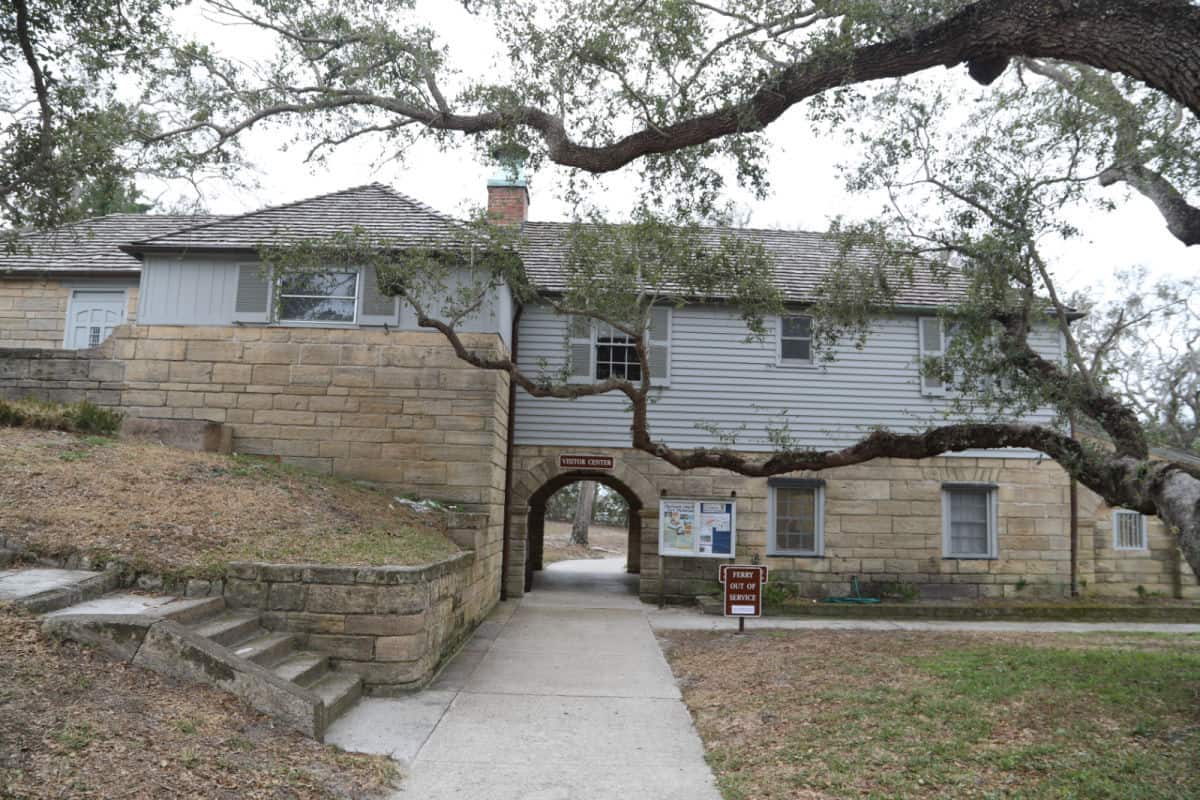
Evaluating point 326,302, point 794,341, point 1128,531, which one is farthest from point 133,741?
point 1128,531

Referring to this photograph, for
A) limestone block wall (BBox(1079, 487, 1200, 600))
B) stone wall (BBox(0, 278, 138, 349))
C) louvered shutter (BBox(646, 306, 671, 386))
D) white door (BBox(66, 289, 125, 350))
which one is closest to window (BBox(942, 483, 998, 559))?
limestone block wall (BBox(1079, 487, 1200, 600))

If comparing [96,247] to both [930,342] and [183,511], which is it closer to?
[183,511]

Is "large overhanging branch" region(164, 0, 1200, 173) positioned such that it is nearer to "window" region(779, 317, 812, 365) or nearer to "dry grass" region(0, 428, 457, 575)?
"dry grass" region(0, 428, 457, 575)

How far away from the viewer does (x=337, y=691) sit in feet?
21.9

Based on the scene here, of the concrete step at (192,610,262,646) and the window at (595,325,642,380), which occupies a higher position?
the window at (595,325,642,380)

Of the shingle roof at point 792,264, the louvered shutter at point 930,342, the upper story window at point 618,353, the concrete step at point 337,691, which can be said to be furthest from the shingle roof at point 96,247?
the louvered shutter at point 930,342

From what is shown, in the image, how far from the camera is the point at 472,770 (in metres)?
5.67

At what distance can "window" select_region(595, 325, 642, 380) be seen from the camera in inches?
596

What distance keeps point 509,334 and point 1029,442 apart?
28.3 ft

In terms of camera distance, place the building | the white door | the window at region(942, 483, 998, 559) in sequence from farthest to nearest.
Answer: the white door
the window at region(942, 483, 998, 559)
the building

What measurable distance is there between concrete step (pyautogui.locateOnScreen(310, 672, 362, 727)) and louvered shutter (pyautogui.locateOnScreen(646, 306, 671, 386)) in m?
8.89

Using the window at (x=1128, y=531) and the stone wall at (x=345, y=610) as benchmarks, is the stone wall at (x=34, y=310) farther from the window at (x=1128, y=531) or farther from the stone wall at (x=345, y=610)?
the window at (x=1128, y=531)

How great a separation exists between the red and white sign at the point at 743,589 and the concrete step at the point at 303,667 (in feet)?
19.6

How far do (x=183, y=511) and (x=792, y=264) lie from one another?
11947 mm
